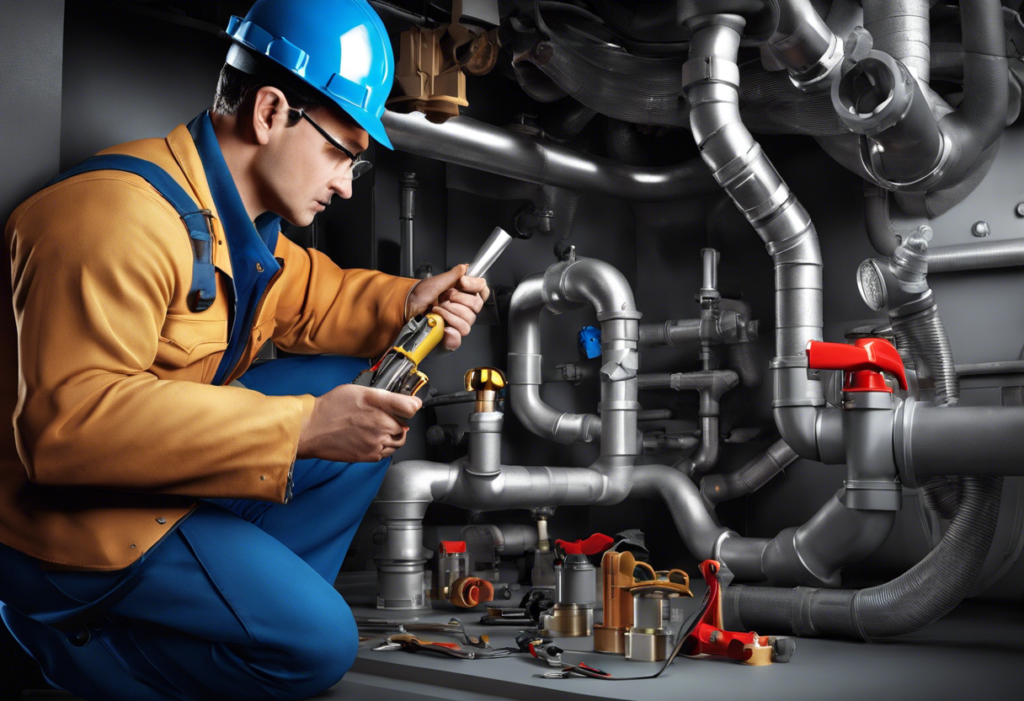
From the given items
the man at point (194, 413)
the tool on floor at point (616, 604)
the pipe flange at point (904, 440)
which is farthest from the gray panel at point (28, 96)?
the pipe flange at point (904, 440)

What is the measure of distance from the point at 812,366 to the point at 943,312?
3.01 ft

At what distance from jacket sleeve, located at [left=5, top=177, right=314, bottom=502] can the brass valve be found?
1154 mm

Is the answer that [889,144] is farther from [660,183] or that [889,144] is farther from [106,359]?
[106,359]

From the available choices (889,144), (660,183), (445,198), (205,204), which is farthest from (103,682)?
(660,183)

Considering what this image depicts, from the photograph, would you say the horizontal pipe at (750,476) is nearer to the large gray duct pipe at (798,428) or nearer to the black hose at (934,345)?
the large gray duct pipe at (798,428)

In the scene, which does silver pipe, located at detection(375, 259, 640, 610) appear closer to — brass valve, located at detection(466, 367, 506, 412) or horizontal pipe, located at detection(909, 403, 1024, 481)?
brass valve, located at detection(466, 367, 506, 412)

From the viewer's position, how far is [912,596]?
1632mm

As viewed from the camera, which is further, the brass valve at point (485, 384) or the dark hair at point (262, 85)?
the brass valve at point (485, 384)

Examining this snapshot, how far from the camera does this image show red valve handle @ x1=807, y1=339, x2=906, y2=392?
5.29 feet

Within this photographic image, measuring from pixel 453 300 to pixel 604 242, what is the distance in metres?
1.86

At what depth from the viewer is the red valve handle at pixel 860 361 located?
1611 mm

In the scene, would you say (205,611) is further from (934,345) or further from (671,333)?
(671,333)

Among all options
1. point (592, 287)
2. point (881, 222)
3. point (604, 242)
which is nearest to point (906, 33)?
point (881, 222)

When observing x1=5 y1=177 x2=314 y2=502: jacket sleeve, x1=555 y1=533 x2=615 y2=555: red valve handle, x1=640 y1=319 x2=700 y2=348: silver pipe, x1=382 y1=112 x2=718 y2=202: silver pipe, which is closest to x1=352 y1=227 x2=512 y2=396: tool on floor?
x1=5 y1=177 x2=314 y2=502: jacket sleeve
